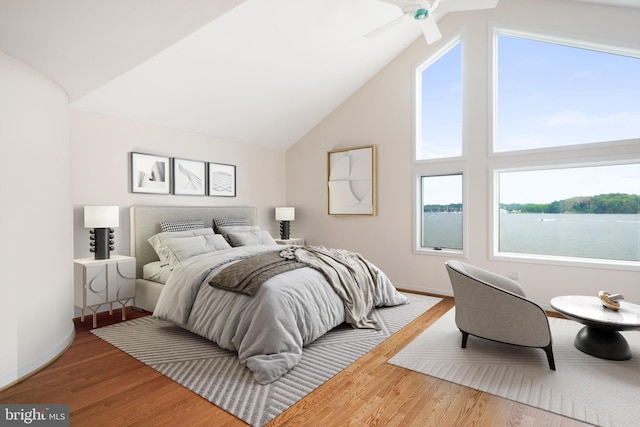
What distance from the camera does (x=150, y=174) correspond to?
425 cm

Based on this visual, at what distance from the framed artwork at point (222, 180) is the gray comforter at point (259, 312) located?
6.02 ft

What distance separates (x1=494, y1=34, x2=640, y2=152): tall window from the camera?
144 inches

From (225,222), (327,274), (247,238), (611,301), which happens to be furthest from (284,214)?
(611,301)

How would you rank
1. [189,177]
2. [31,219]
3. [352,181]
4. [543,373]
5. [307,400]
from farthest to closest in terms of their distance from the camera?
1. [352,181]
2. [189,177]
3. [31,219]
4. [543,373]
5. [307,400]

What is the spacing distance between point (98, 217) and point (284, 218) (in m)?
2.86

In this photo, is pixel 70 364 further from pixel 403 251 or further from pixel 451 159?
pixel 451 159

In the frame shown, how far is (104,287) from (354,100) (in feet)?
14.0

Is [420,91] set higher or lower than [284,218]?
higher

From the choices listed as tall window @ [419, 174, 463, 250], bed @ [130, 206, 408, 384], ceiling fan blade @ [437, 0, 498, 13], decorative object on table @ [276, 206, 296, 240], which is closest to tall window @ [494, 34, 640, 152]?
tall window @ [419, 174, 463, 250]

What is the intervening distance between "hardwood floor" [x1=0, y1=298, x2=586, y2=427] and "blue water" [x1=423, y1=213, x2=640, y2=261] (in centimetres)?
271

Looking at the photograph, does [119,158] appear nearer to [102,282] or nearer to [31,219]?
[102,282]

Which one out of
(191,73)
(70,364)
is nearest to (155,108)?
(191,73)

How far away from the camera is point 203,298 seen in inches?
115

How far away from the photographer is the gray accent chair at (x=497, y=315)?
241 cm
